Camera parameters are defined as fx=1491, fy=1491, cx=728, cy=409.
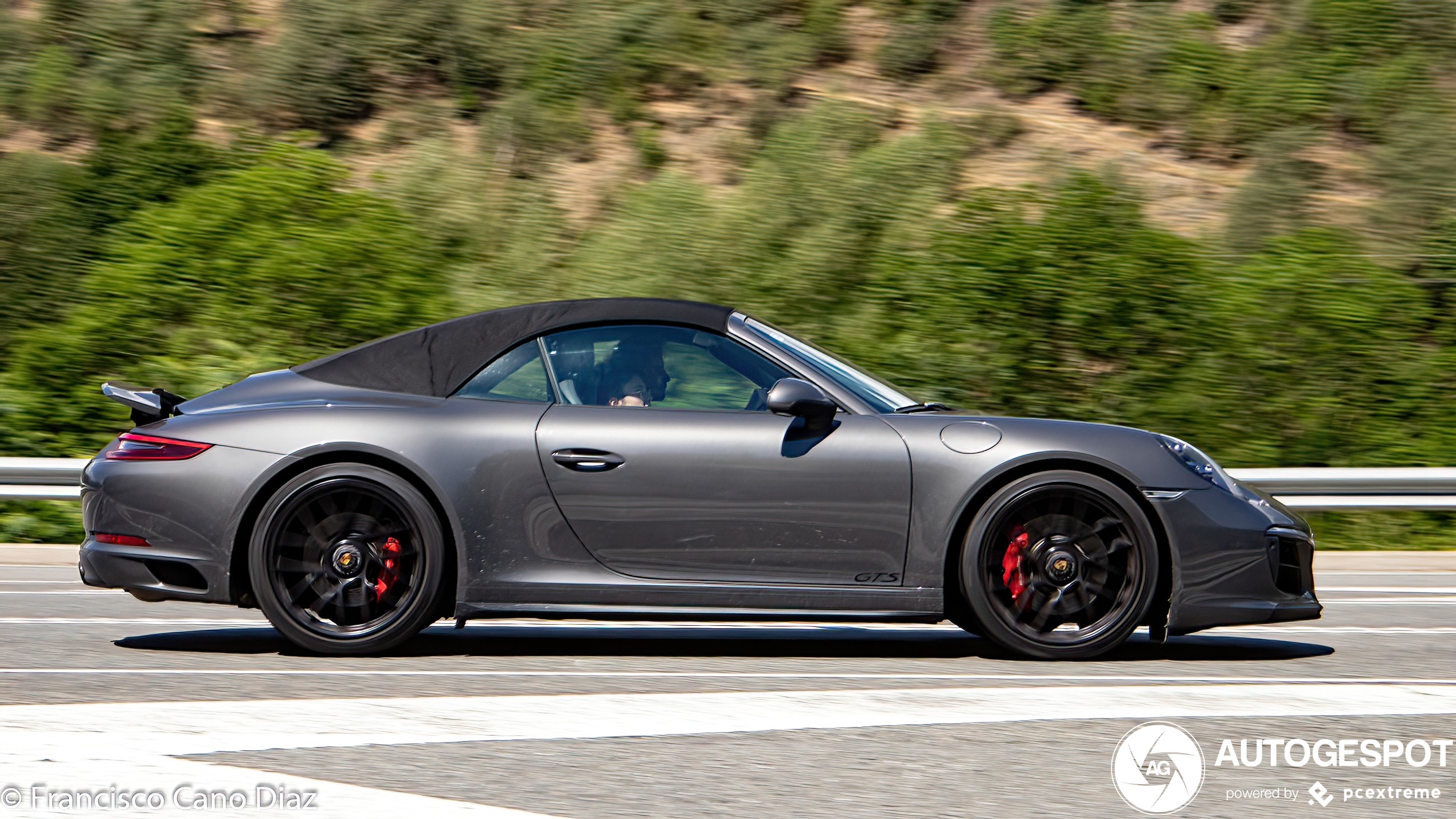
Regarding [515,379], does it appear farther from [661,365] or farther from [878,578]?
[878,578]

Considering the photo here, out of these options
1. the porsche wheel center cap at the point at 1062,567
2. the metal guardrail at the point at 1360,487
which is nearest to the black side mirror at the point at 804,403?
the porsche wheel center cap at the point at 1062,567

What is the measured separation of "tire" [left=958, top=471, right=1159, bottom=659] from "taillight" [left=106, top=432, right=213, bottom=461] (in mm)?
2838

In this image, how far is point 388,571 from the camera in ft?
17.8

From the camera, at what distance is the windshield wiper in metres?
5.62

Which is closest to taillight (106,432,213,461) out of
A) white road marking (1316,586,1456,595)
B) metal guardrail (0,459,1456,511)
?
metal guardrail (0,459,1456,511)

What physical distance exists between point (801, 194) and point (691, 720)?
1137 cm

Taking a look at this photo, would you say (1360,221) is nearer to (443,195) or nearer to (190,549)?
(443,195)

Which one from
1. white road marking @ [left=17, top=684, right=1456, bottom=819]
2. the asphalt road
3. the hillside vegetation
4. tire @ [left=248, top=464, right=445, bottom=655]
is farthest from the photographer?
the hillside vegetation

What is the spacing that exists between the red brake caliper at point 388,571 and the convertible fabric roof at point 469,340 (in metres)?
0.58

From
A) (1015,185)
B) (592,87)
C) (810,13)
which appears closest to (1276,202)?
(1015,185)

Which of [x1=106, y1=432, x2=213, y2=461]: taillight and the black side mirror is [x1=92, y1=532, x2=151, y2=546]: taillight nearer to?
[x1=106, y1=432, x2=213, y2=461]: taillight

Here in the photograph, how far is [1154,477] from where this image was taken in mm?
5410

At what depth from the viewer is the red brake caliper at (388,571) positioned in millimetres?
5414

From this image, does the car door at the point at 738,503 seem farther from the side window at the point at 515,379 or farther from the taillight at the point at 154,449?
the taillight at the point at 154,449
